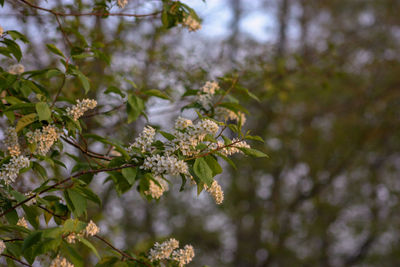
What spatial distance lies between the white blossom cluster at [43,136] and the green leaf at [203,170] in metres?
0.63

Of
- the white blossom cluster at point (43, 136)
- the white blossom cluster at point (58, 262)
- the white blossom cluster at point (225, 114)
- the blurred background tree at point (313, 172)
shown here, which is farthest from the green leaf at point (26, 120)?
the blurred background tree at point (313, 172)

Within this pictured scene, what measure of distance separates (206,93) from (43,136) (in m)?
1.05

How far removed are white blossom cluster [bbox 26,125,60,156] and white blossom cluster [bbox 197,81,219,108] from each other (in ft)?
3.08

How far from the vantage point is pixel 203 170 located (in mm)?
1530

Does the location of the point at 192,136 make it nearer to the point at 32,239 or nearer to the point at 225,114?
the point at 32,239

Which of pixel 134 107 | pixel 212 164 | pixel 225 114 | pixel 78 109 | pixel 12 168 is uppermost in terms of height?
pixel 225 114

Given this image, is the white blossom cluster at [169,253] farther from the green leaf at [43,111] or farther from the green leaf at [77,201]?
the green leaf at [43,111]

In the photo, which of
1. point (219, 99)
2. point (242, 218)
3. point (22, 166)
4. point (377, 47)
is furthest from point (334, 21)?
point (22, 166)

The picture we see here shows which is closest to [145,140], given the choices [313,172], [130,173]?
[130,173]

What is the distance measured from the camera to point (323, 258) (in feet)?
28.6

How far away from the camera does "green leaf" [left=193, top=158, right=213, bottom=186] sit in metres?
1.50

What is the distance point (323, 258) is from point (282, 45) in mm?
4737

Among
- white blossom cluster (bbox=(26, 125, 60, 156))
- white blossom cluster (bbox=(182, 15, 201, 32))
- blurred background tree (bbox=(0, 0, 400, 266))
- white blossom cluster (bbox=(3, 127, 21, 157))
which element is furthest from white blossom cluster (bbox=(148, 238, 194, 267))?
blurred background tree (bbox=(0, 0, 400, 266))

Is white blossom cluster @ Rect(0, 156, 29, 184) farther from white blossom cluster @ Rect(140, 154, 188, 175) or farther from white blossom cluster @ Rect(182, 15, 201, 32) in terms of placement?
white blossom cluster @ Rect(182, 15, 201, 32)
